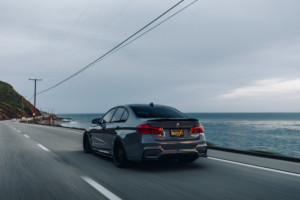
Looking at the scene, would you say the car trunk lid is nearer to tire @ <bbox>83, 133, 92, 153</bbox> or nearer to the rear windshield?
the rear windshield

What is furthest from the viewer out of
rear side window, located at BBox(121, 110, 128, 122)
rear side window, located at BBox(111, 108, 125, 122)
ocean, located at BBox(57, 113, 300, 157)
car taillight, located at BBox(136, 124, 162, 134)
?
ocean, located at BBox(57, 113, 300, 157)

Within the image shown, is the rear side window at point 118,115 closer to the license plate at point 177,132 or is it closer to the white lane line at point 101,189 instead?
the license plate at point 177,132

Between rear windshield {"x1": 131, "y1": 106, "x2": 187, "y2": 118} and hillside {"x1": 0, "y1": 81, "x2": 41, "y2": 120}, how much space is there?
4917 inches

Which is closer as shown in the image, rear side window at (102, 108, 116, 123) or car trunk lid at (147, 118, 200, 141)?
car trunk lid at (147, 118, 200, 141)

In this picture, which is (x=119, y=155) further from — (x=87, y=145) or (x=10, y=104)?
(x=10, y=104)

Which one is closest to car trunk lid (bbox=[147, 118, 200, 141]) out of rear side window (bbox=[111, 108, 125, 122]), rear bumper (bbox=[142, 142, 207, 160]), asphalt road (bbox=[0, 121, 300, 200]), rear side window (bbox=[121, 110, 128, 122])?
rear bumper (bbox=[142, 142, 207, 160])

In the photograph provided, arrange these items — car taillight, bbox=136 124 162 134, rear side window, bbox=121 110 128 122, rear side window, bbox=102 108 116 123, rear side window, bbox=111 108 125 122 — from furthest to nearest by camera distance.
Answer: rear side window, bbox=102 108 116 123 → rear side window, bbox=111 108 125 122 → rear side window, bbox=121 110 128 122 → car taillight, bbox=136 124 162 134

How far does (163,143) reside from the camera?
20.4 ft

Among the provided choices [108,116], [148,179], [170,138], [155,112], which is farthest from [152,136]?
[108,116]

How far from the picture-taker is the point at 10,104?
5886 inches

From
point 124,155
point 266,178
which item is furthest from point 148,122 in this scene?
point 266,178

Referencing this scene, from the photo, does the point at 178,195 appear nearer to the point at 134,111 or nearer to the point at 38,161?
the point at 134,111

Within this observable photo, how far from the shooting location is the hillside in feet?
408

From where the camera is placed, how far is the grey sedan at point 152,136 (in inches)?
244
